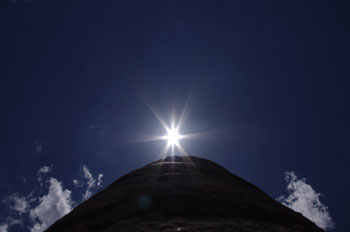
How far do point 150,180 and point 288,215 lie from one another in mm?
1669

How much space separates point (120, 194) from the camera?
3.04 meters

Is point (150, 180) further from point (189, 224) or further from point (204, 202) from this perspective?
point (189, 224)

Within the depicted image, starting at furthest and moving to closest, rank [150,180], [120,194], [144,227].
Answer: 1. [150,180]
2. [120,194]
3. [144,227]

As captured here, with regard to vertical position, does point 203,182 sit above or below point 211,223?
above

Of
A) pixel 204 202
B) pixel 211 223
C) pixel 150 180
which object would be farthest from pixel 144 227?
pixel 150 180

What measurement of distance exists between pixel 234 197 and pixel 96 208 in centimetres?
144

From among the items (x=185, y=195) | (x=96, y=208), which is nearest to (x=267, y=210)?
(x=185, y=195)

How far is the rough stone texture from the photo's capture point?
1979mm

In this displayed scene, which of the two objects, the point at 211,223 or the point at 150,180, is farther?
the point at 150,180

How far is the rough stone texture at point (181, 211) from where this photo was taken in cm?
198

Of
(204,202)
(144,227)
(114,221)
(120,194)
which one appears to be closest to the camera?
(144,227)

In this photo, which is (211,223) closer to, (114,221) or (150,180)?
(114,221)

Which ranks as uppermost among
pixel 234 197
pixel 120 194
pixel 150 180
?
pixel 150 180

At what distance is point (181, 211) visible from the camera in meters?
2.23
